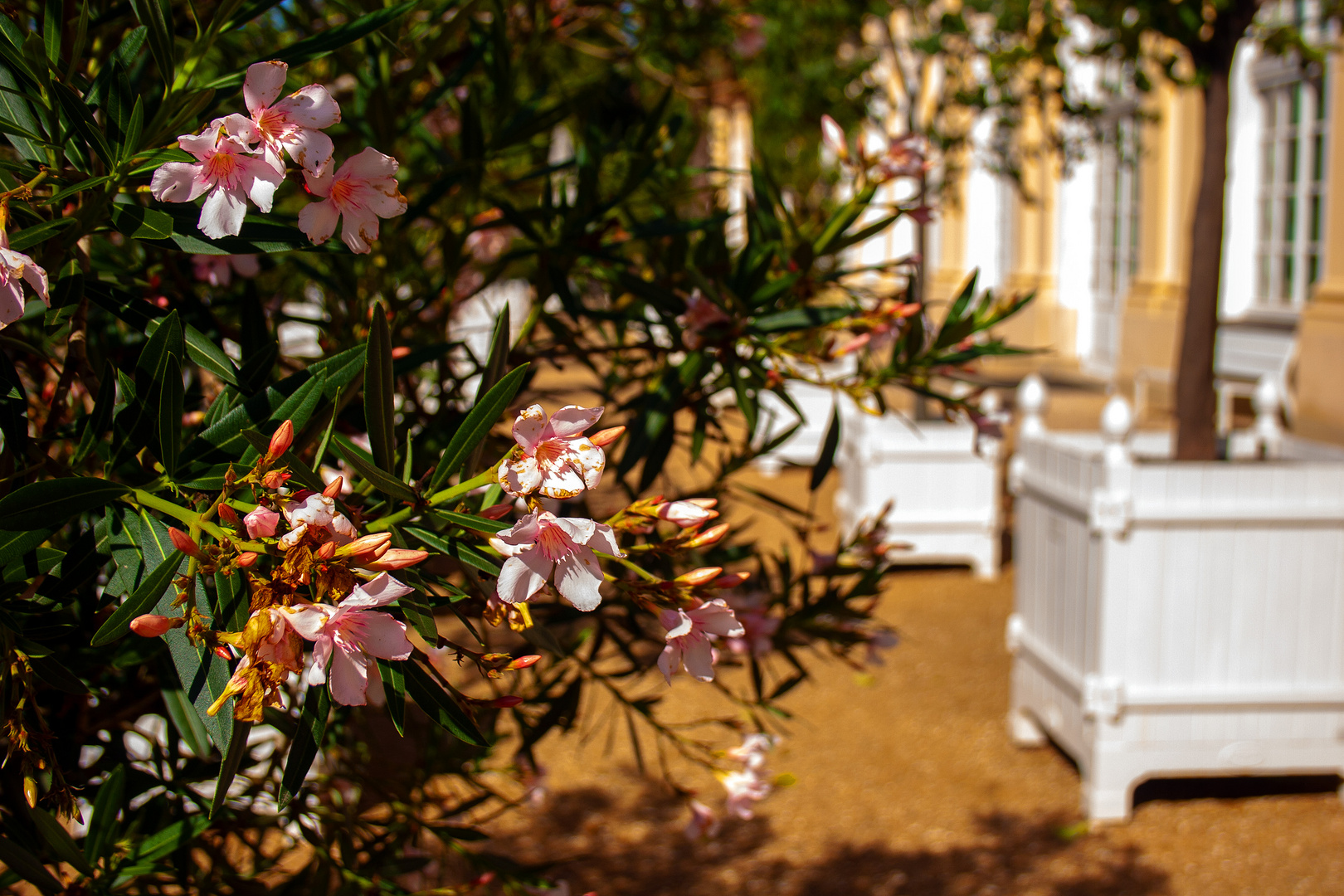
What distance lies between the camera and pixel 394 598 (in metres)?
0.71

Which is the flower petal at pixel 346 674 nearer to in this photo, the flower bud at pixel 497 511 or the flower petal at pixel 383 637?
the flower petal at pixel 383 637

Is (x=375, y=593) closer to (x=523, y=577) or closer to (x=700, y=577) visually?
(x=523, y=577)

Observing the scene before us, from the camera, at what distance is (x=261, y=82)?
79cm

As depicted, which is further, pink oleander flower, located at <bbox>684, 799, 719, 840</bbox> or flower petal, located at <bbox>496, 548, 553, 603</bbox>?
pink oleander flower, located at <bbox>684, 799, 719, 840</bbox>

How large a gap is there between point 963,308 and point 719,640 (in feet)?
1.90

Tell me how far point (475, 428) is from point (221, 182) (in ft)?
0.79

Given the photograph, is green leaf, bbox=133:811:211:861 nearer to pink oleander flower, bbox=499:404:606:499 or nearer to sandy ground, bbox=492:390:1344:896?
pink oleander flower, bbox=499:404:606:499

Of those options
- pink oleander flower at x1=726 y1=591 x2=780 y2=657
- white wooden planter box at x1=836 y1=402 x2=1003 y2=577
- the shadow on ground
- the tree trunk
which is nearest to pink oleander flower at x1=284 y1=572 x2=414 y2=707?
pink oleander flower at x1=726 y1=591 x2=780 y2=657

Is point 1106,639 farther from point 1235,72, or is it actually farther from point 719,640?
point 1235,72

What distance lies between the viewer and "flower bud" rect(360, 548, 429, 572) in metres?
0.74

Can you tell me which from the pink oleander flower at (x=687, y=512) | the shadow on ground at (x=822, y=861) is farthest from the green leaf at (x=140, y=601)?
the shadow on ground at (x=822, y=861)

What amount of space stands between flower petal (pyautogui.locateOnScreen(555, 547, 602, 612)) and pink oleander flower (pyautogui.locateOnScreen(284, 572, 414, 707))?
10 centimetres

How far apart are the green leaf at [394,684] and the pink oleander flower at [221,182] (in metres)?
0.31

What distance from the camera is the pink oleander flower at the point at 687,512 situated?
90cm
